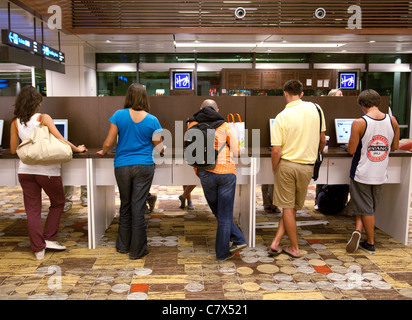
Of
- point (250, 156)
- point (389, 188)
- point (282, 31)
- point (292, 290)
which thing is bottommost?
point (292, 290)

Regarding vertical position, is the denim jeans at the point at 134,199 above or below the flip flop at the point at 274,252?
above

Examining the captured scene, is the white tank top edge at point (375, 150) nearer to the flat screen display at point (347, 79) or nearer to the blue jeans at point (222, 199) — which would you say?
the blue jeans at point (222, 199)

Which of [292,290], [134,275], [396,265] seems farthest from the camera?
[396,265]

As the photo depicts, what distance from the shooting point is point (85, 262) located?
145 inches

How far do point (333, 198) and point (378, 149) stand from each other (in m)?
1.62

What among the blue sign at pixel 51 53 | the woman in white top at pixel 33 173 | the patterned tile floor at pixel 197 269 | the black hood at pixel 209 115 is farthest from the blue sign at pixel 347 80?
the woman in white top at pixel 33 173

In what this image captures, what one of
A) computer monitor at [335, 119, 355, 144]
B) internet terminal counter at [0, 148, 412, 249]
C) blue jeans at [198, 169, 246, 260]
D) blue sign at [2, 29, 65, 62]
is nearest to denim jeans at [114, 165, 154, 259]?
internet terminal counter at [0, 148, 412, 249]

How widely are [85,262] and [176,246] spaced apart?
95cm

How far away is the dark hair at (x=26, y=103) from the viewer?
144 inches

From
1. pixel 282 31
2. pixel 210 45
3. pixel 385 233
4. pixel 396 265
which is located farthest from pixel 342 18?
pixel 396 265

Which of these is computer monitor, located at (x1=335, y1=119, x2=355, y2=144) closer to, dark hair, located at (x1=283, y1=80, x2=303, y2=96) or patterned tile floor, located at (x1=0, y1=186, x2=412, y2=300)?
patterned tile floor, located at (x1=0, y1=186, x2=412, y2=300)

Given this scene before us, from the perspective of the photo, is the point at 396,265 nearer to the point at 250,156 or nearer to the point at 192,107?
the point at 250,156

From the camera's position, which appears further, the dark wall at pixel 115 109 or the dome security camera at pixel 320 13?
the dome security camera at pixel 320 13

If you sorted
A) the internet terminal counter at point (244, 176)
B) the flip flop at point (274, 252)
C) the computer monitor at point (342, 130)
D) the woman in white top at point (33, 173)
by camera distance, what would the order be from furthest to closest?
the computer monitor at point (342, 130), the internet terminal counter at point (244, 176), the flip flop at point (274, 252), the woman in white top at point (33, 173)
